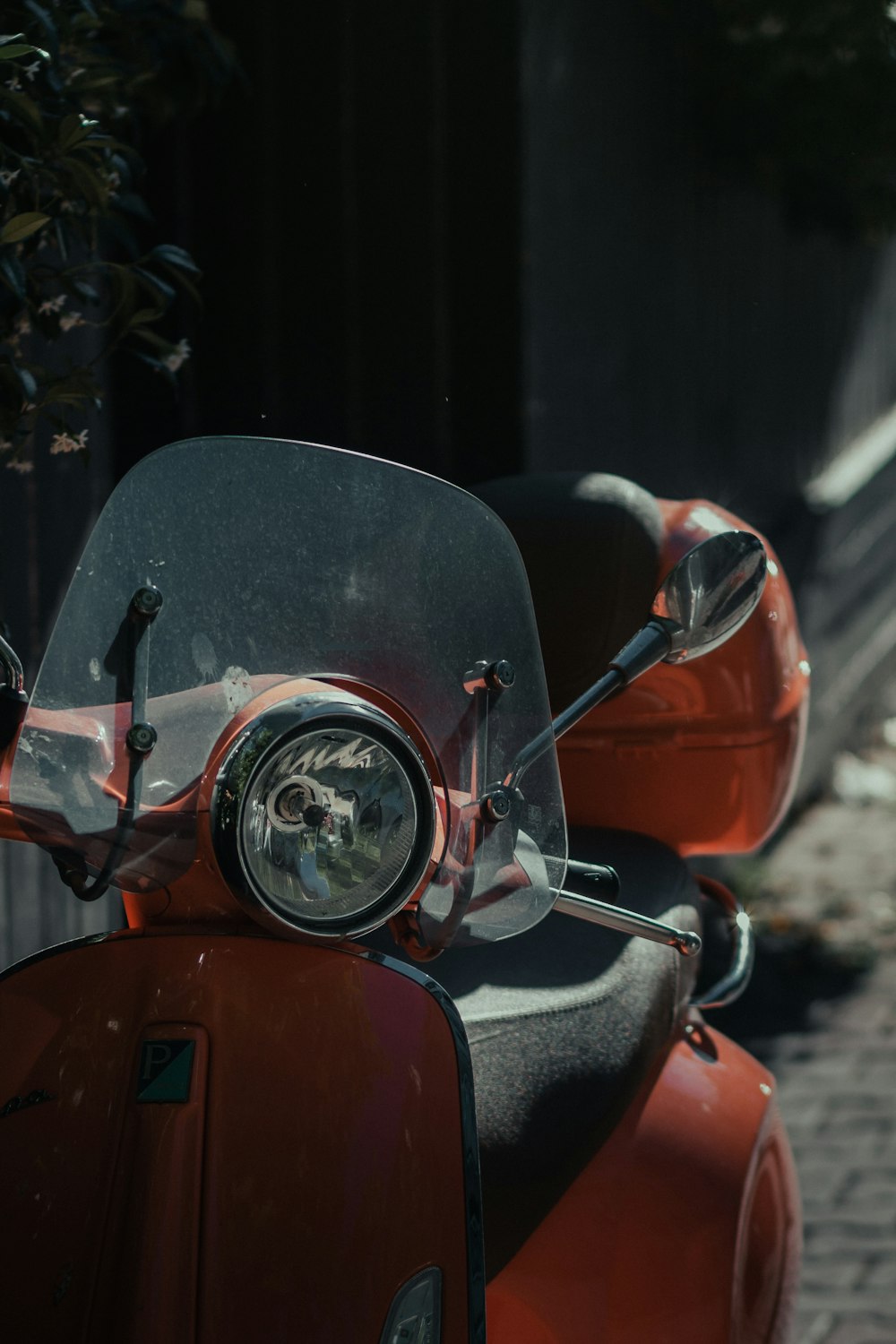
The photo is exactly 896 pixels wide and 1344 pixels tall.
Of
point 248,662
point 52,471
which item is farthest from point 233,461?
point 52,471

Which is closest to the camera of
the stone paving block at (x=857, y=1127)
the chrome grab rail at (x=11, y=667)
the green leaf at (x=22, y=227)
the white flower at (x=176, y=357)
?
the chrome grab rail at (x=11, y=667)

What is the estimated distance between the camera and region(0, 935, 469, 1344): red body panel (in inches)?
50.4

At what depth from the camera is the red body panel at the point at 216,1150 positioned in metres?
1.28

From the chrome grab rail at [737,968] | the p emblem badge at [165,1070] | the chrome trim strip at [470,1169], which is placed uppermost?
the p emblem badge at [165,1070]

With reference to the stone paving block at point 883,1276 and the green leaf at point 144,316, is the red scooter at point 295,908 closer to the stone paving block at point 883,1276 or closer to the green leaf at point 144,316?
the green leaf at point 144,316

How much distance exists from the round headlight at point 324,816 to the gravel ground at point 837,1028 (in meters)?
2.08

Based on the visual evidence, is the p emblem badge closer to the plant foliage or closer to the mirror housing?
the mirror housing

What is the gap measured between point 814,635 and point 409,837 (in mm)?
5603

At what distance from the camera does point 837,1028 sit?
4.47 m

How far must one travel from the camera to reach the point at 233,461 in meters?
1.47

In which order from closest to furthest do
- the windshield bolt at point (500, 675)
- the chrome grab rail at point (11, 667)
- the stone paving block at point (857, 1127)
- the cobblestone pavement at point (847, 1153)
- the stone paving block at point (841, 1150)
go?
the chrome grab rail at point (11, 667) < the windshield bolt at point (500, 675) < the cobblestone pavement at point (847, 1153) < the stone paving block at point (841, 1150) < the stone paving block at point (857, 1127)

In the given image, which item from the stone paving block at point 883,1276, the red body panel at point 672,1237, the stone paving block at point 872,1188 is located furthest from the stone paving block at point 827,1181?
the red body panel at point 672,1237

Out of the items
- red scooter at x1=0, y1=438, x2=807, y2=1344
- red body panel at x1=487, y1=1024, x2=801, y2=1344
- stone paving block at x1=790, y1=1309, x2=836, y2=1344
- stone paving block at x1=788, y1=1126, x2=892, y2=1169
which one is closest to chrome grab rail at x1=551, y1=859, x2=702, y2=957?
red scooter at x1=0, y1=438, x2=807, y2=1344

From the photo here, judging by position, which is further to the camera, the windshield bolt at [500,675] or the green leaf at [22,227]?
the green leaf at [22,227]
